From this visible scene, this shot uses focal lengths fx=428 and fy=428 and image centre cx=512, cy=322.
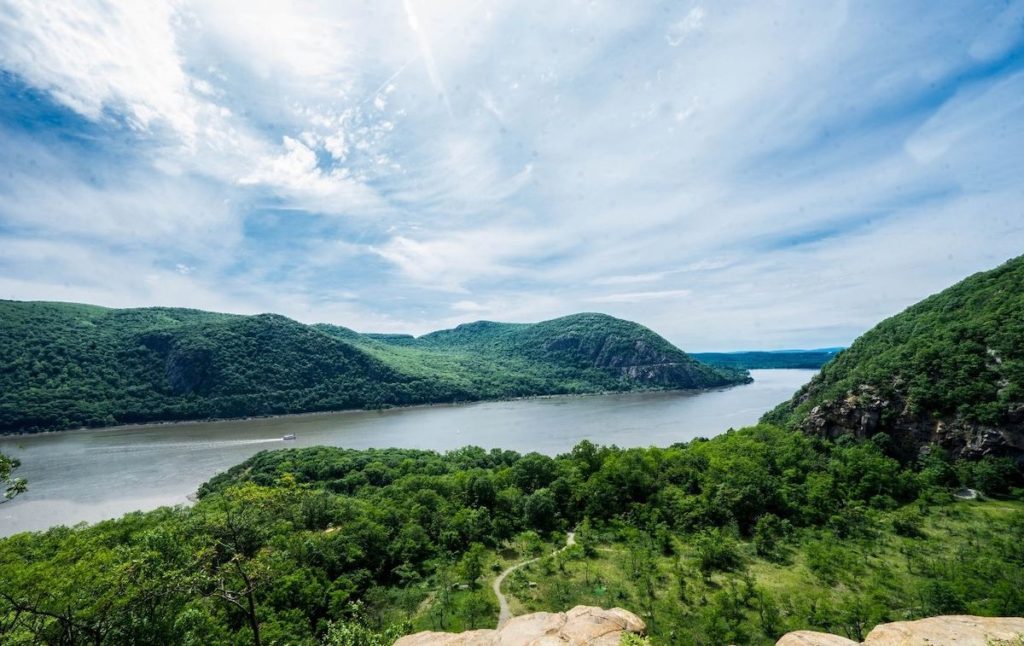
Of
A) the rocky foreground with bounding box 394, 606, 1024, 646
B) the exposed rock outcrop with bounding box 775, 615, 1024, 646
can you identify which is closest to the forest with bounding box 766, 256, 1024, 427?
the exposed rock outcrop with bounding box 775, 615, 1024, 646

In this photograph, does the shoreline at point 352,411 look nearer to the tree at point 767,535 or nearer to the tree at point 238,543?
the tree at point 767,535

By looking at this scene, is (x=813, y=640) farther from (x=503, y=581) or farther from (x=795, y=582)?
(x=503, y=581)

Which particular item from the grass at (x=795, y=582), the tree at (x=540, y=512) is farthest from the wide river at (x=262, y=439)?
the grass at (x=795, y=582)

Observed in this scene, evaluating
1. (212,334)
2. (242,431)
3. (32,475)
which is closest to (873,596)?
(32,475)

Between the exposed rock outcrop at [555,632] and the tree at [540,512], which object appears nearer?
the exposed rock outcrop at [555,632]

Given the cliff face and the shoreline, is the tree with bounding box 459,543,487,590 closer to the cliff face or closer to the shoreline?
the cliff face

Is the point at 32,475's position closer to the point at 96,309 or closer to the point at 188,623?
the point at 188,623
